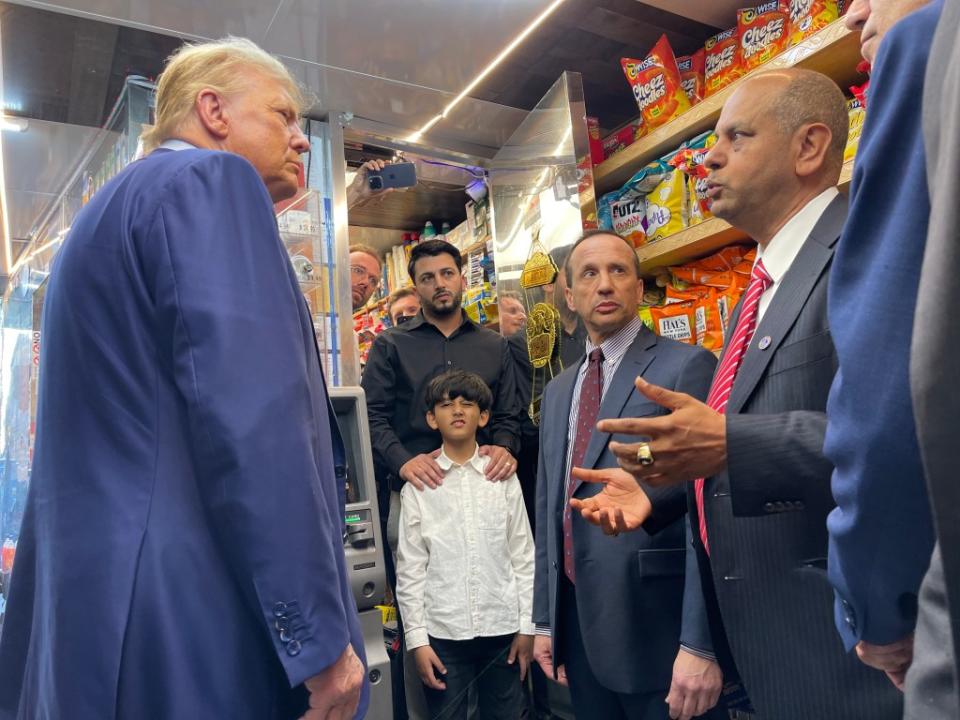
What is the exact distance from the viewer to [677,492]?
60.4 inches

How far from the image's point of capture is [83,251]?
1.02m

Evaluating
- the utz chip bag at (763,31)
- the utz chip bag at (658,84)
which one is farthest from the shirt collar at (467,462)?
the utz chip bag at (763,31)

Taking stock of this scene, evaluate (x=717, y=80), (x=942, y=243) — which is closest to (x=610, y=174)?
(x=717, y=80)

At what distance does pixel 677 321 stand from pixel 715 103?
783mm

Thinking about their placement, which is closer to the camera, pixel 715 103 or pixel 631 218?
pixel 715 103

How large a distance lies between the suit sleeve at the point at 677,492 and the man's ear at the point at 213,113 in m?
0.98

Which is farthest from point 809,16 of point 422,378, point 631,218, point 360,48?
point 422,378

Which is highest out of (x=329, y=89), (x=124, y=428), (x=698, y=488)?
(x=329, y=89)

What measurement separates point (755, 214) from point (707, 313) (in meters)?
1.25

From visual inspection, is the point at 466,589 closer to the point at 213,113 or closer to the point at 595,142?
the point at 213,113

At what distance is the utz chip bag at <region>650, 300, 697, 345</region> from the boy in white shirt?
883mm

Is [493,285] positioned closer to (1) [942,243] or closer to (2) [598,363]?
(2) [598,363]

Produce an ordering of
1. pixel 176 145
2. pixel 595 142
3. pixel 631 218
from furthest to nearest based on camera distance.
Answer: pixel 595 142
pixel 631 218
pixel 176 145

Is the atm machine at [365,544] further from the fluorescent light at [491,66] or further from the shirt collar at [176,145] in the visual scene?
the fluorescent light at [491,66]
